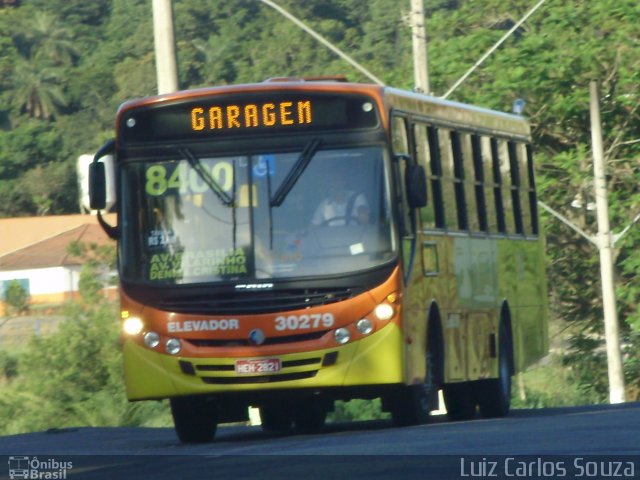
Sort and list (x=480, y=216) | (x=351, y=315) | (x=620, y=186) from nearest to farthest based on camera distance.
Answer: (x=351, y=315) → (x=480, y=216) → (x=620, y=186)

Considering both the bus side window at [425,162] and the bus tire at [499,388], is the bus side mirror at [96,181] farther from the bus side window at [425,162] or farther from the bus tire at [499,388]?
the bus tire at [499,388]

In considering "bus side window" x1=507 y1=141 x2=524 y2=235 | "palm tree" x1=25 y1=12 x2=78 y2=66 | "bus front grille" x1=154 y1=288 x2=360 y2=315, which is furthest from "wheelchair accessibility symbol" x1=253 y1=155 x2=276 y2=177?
"palm tree" x1=25 y1=12 x2=78 y2=66

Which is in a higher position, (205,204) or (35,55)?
(35,55)

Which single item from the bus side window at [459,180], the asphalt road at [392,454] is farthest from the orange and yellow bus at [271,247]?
the bus side window at [459,180]

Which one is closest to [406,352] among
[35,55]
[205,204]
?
[205,204]

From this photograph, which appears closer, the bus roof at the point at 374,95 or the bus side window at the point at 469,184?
the bus roof at the point at 374,95

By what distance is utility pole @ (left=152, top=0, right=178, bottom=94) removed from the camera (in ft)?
61.5

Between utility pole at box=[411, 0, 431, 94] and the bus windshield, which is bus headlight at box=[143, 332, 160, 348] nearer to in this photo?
the bus windshield

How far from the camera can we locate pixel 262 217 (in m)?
14.4

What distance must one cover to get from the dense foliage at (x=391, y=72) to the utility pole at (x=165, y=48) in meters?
10.2

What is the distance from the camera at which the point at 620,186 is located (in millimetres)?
37906

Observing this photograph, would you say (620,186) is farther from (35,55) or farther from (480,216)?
(35,55)

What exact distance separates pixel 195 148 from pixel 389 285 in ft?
6.00

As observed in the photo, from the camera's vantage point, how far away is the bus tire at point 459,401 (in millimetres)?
18125
